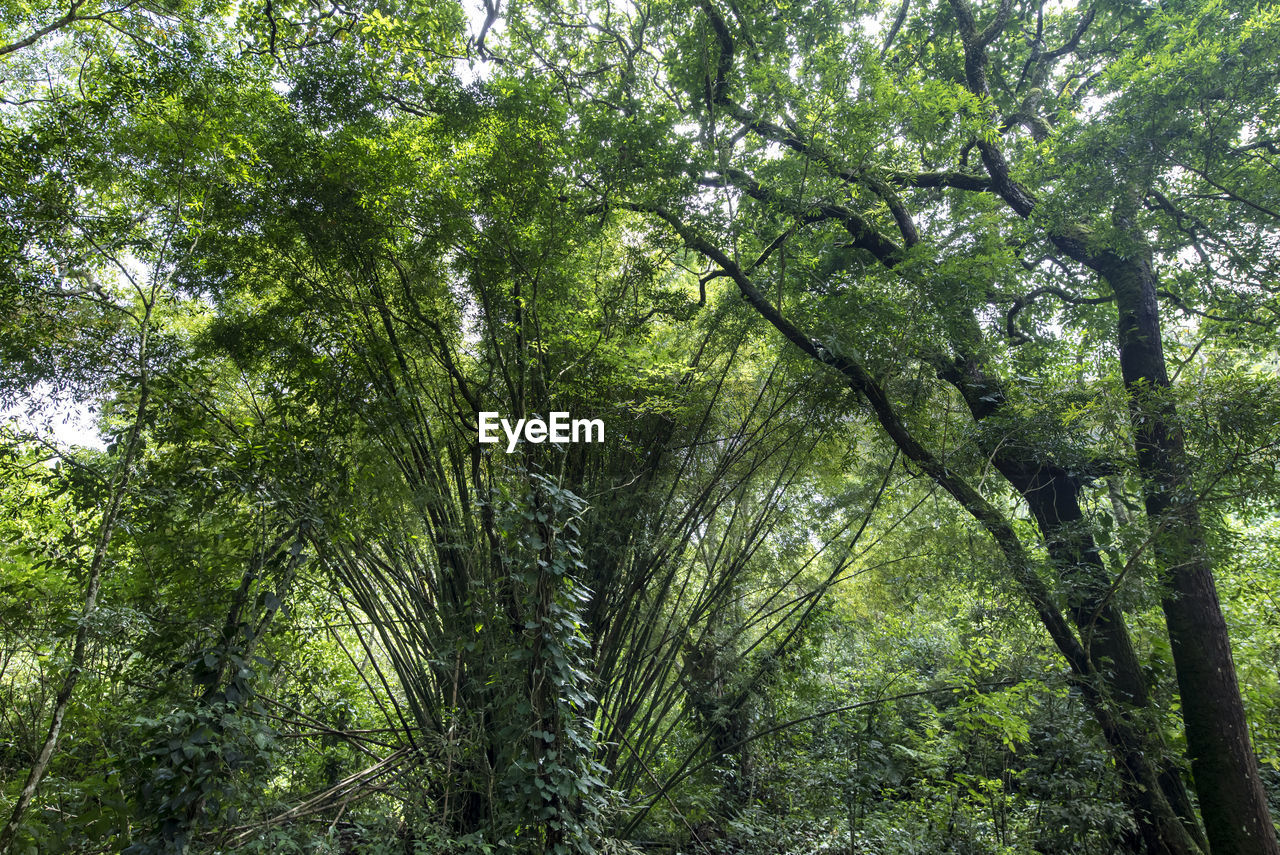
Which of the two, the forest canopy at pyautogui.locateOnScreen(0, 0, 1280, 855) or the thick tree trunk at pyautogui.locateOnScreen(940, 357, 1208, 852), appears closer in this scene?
the forest canopy at pyautogui.locateOnScreen(0, 0, 1280, 855)

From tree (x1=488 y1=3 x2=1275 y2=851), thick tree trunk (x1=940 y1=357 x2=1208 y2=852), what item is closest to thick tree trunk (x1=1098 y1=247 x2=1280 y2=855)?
tree (x1=488 y1=3 x2=1275 y2=851)

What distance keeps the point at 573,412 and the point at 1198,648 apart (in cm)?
344

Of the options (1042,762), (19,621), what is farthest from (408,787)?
(1042,762)

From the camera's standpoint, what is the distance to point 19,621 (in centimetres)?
322

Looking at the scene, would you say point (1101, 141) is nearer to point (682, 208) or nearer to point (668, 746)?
point (682, 208)

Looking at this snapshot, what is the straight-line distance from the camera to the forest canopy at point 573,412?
2549mm

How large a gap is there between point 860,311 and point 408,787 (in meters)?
3.23

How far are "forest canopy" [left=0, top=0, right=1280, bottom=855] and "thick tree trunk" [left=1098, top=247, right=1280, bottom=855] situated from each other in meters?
0.02

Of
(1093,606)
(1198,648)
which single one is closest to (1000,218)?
(1093,606)

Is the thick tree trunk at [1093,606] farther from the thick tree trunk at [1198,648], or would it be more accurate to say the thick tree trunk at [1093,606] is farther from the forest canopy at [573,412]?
the thick tree trunk at [1198,648]

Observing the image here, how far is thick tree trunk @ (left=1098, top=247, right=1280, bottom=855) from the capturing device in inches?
111

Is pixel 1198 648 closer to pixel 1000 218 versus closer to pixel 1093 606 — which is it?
pixel 1093 606

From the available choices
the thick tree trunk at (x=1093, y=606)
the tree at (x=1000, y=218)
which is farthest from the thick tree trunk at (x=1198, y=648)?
the thick tree trunk at (x=1093, y=606)

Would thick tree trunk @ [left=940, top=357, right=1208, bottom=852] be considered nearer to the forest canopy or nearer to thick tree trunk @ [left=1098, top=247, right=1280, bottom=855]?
the forest canopy
